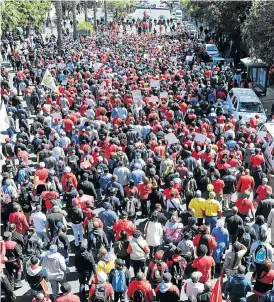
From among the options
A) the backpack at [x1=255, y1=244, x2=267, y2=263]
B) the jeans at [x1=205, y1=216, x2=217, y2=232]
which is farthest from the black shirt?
the backpack at [x1=255, y1=244, x2=267, y2=263]

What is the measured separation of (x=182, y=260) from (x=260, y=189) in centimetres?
354

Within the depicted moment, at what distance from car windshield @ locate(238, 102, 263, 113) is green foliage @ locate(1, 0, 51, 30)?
19099 millimetres

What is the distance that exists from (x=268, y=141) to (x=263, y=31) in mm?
9129

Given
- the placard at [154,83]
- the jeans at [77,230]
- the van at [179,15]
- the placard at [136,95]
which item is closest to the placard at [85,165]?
the jeans at [77,230]

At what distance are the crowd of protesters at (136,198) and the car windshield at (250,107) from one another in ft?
3.36

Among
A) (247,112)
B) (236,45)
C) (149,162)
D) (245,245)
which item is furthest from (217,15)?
(245,245)

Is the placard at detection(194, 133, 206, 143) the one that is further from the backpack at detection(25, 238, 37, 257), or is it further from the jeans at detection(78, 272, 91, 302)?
the jeans at detection(78, 272, 91, 302)

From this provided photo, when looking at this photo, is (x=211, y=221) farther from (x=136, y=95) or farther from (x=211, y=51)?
(x=211, y=51)

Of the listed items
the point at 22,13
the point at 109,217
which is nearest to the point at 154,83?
the point at 109,217

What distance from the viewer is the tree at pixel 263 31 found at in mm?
22719

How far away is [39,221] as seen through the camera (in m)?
10.8

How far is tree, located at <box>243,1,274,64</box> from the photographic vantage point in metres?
22.7

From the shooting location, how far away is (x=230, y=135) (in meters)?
15.6

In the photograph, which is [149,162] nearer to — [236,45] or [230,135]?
[230,135]
